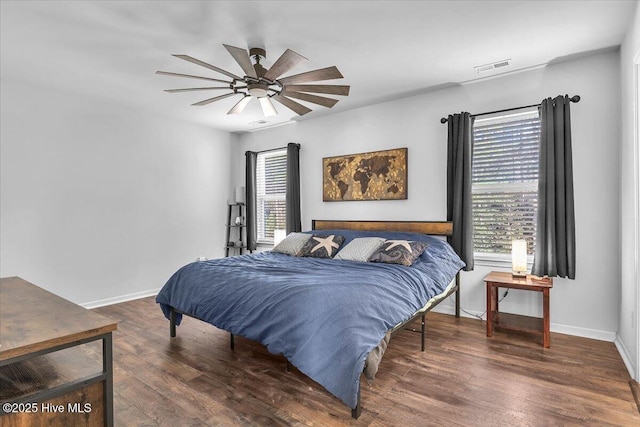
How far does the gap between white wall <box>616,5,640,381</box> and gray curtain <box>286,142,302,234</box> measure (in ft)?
12.3

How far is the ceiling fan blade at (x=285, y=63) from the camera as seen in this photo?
235 cm

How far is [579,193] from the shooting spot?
128 inches

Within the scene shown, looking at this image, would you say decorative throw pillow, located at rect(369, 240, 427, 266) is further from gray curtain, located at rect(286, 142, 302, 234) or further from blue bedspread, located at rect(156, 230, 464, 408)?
gray curtain, located at rect(286, 142, 302, 234)

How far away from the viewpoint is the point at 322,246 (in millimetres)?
3980

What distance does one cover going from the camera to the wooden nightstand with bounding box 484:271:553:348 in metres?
3.01

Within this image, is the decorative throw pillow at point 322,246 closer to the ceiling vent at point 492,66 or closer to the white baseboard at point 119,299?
the ceiling vent at point 492,66

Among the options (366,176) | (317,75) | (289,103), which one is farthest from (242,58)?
(366,176)

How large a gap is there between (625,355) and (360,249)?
231 centimetres

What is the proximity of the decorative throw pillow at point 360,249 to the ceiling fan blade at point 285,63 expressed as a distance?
1.90 meters

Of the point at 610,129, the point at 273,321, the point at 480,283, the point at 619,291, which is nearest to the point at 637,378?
the point at 619,291

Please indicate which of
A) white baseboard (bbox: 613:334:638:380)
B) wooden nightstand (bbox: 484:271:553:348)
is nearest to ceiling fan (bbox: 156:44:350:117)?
wooden nightstand (bbox: 484:271:553:348)

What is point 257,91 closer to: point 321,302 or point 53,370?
point 321,302

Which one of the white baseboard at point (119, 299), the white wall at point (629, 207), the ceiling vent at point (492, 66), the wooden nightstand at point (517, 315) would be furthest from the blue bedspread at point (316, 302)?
the ceiling vent at point (492, 66)

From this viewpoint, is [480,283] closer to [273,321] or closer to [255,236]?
[273,321]
